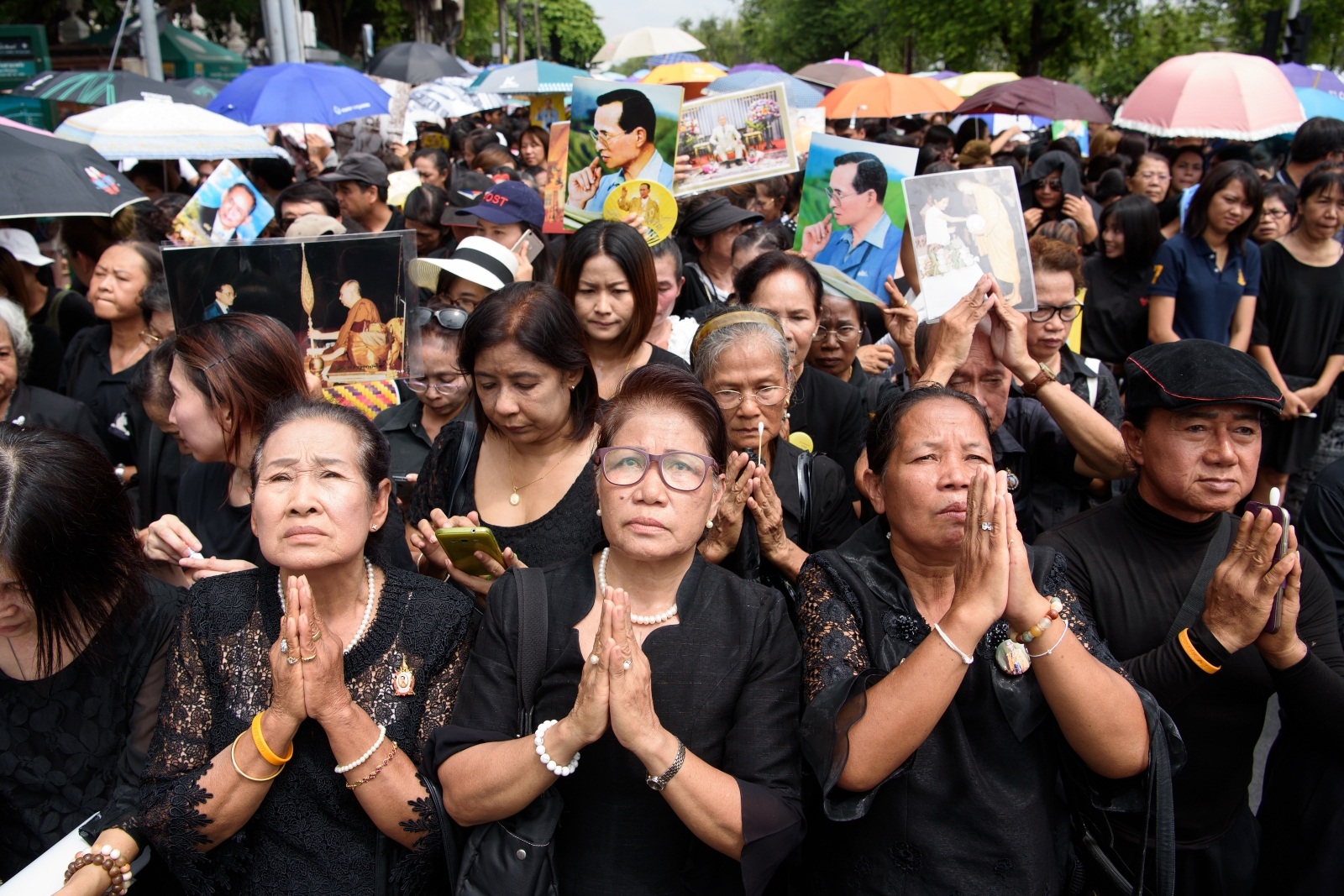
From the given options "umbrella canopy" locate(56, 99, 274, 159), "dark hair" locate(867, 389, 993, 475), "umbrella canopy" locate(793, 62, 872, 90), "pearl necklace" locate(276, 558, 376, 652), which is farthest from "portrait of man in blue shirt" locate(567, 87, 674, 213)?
"umbrella canopy" locate(793, 62, 872, 90)

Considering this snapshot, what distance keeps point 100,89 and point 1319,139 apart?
10.9 m

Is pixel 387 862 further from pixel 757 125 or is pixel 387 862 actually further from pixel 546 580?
pixel 757 125

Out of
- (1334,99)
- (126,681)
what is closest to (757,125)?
(126,681)

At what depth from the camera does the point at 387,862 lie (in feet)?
6.85

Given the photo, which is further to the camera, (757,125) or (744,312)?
(757,125)

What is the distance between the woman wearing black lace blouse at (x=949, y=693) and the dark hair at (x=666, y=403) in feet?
1.29

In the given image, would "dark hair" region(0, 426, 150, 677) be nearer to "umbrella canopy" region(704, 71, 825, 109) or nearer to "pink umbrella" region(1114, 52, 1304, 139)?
"pink umbrella" region(1114, 52, 1304, 139)

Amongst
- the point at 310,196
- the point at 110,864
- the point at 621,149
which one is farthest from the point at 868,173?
the point at 110,864

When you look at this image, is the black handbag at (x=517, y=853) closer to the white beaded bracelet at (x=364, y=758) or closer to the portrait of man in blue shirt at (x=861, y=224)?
the white beaded bracelet at (x=364, y=758)

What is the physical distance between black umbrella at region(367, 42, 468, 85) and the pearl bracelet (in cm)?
1529

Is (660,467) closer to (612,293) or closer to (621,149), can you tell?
(612,293)

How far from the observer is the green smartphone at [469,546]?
2400mm

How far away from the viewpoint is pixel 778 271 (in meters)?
3.87

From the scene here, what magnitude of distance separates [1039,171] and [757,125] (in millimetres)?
4013
